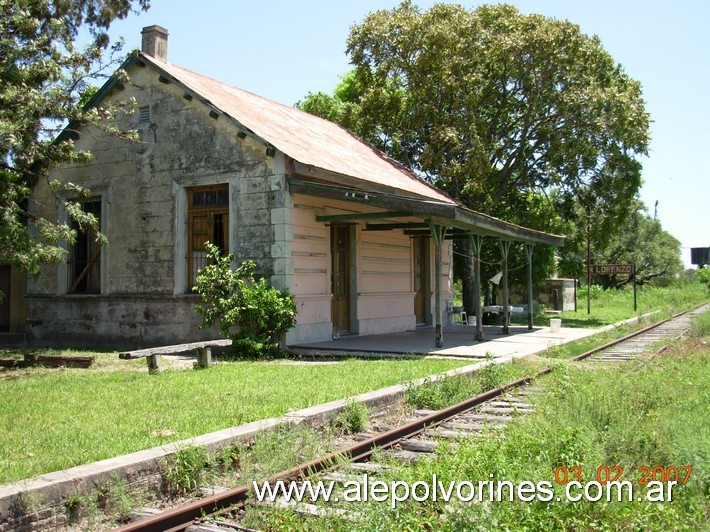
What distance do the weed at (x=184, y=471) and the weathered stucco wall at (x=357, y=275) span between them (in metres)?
8.34

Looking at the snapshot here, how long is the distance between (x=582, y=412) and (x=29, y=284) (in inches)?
597

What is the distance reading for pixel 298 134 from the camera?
671 inches

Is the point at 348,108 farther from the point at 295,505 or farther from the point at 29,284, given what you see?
the point at 295,505

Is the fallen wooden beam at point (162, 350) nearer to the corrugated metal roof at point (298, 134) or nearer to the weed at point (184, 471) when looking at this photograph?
the corrugated metal roof at point (298, 134)

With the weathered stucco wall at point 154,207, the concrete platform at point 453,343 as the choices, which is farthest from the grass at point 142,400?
the weathered stucco wall at point 154,207

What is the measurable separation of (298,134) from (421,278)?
648cm

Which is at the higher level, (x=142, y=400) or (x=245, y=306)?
(x=245, y=306)

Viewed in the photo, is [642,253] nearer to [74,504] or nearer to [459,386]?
[459,386]

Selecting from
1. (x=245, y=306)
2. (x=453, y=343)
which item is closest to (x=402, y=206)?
(x=245, y=306)

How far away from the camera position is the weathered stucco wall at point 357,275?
14194 millimetres

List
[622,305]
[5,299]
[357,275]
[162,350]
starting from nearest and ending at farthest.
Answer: [162,350], [357,275], [5,299], [622,305]

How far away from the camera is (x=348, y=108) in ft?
86.8

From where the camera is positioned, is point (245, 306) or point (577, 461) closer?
point (577, 461)
